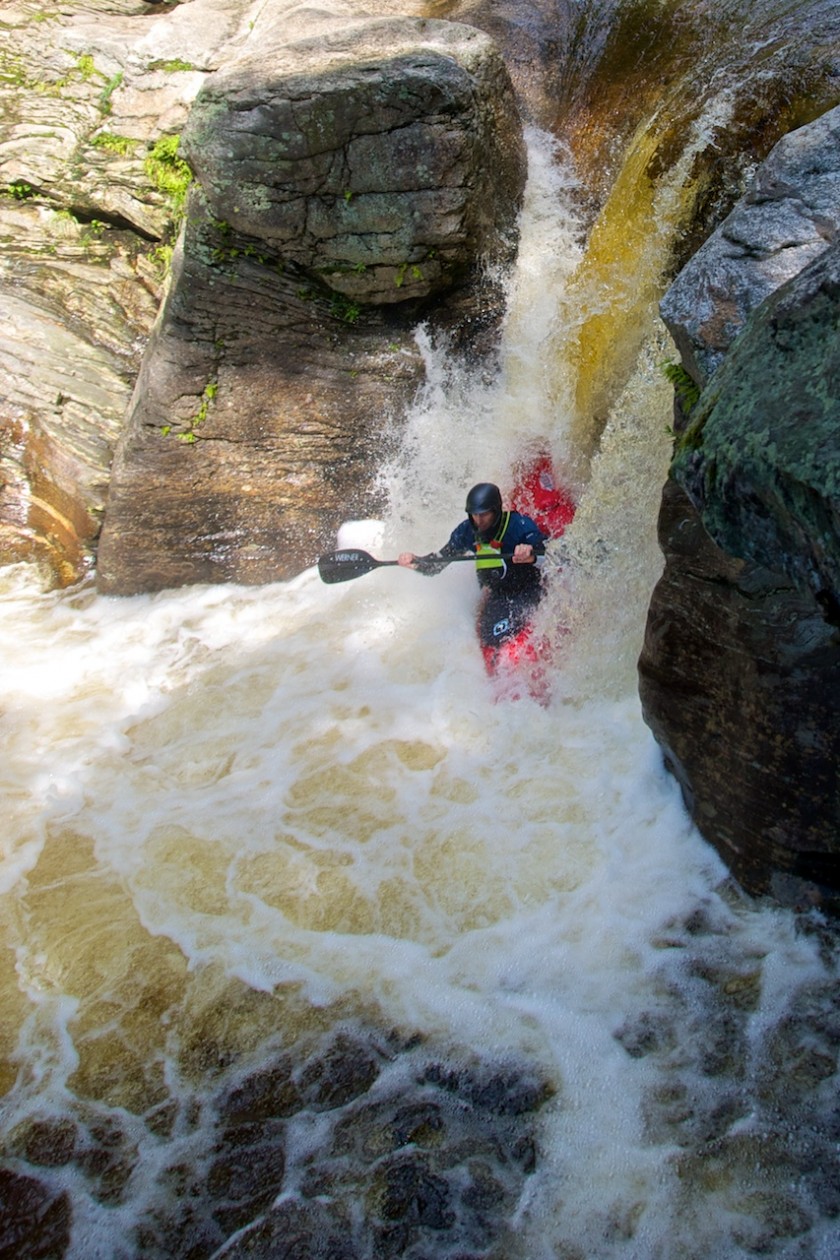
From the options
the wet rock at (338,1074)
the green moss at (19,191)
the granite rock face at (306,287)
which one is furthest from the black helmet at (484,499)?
the green moss at (19,191)

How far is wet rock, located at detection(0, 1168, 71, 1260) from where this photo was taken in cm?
266

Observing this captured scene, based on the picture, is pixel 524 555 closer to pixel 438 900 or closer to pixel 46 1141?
pixel 438 900

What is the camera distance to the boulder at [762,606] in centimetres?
189

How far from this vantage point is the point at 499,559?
489cm

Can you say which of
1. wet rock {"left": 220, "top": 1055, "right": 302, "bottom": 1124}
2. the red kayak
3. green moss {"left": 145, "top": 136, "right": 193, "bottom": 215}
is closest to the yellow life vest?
the red kayak

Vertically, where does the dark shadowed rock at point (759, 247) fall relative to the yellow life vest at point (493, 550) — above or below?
above

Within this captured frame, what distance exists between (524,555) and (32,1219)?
138 inches

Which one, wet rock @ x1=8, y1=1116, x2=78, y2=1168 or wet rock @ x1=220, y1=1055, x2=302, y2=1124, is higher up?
wet rock @ x1=220, y1=1055, x2=302, y2=1124

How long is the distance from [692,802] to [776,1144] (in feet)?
4.28

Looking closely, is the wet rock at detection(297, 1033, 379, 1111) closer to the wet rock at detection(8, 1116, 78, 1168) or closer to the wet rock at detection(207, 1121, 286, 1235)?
the wet rock at detection(207, 1121, 286, 1235)

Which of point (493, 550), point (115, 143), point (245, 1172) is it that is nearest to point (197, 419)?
point (115, 143)

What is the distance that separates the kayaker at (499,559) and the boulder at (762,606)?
1369 millimetres

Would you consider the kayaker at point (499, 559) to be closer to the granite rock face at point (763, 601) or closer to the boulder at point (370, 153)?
the granite rock face at point (763, 601)

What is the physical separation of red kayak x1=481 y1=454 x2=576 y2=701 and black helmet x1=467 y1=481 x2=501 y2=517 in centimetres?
41
